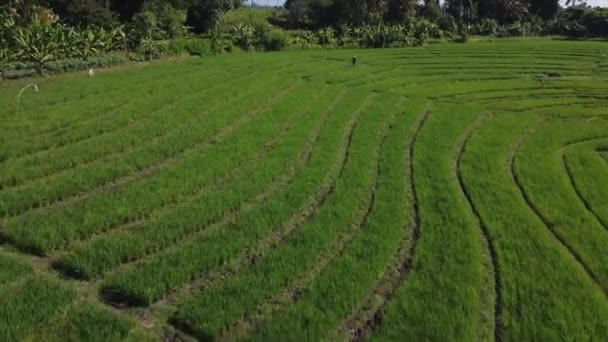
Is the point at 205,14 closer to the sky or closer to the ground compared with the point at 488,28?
closer to the sky

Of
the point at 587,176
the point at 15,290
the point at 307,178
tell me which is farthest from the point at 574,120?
the point at 15,290

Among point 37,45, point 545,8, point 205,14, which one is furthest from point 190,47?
point 545,8

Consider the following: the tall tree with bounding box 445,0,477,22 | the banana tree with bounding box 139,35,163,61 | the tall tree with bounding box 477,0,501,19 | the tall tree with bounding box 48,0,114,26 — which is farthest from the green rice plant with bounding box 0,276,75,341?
the tall tree with bounding box 477,0,501,19

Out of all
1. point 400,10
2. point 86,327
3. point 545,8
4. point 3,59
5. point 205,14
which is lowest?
A: point 86,327

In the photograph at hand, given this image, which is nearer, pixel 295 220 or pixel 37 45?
pixel 295 220

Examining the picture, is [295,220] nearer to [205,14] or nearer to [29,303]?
[29,303]

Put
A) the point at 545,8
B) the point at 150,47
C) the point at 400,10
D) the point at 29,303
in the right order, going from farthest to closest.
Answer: the point at 545,8, the point at 400,10, the point at 150,47, the point at 29,303

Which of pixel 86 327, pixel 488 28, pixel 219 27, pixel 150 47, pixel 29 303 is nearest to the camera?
pixel 86 327

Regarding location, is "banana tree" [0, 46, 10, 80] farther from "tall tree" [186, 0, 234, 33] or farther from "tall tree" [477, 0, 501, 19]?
"tall tree" [477, 0, 501, 19]
